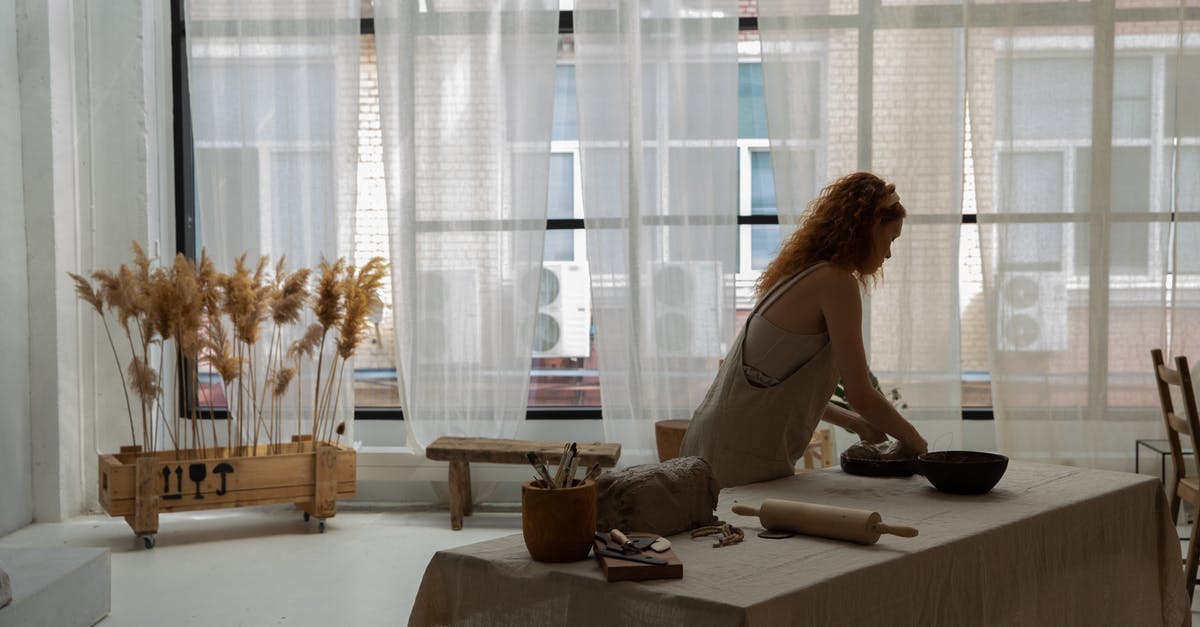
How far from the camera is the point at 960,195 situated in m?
5.33

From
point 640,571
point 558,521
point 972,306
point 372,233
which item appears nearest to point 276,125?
point 372,233

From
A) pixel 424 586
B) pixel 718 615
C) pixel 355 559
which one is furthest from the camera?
pixel 355 559

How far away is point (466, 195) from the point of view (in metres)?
5.48

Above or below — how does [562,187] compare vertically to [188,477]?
above

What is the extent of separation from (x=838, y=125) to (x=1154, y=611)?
10.7ft

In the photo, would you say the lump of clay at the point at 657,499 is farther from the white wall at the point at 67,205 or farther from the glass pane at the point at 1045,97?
the white wall at the point at 67,205

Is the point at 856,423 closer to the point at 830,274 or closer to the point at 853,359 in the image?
the point at 853,359

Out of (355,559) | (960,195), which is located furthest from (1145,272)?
(355,559)

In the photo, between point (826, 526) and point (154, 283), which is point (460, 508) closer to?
point (154, 283)

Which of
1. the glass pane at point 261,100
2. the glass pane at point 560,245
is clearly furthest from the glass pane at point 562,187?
the glass pane at point 261,100

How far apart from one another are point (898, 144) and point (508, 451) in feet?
7.76

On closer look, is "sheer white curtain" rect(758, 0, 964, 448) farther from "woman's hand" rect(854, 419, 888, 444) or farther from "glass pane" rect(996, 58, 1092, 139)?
"woman's hand" rect(854, 419, 888, 444)

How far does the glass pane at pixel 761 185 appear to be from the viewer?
563 centimetres

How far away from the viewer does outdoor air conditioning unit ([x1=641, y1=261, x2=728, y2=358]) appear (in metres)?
5.36
